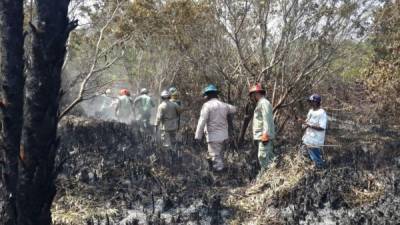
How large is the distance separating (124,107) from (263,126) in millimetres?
6786

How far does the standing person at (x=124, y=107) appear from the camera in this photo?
1208 cm

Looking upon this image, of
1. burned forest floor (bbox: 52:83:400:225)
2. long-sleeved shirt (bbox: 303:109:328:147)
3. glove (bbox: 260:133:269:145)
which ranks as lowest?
burned forest floor (bbox: 52:83:400:225)

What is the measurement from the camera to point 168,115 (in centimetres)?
879

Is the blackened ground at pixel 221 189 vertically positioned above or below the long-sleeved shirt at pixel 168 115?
below

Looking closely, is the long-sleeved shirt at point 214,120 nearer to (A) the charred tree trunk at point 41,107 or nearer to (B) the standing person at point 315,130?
(B) the standing person at point 315,130

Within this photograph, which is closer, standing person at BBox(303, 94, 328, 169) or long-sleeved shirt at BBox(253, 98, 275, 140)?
long-sleeved shirt at BBox(253, 98, 275, 140)

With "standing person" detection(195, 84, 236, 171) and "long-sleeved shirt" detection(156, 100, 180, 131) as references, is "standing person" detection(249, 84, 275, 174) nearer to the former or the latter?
"standing person" detection(195, 84, 236, 171)

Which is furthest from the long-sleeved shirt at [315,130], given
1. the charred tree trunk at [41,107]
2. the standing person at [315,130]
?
the charred tree trunk at [41,107]

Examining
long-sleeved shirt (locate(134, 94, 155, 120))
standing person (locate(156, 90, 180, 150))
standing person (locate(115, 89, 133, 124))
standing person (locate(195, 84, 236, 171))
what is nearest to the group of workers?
standing person (locate(195, 84, 236, 171))

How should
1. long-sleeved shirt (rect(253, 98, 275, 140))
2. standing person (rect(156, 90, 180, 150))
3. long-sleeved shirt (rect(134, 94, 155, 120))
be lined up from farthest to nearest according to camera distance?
long-sleeved shirt (rect(134, 94, 155, 120)), standing person (rect(156, 90, 180, 150)), long-sleeved shirt (rect(253, 98, 275, 140))

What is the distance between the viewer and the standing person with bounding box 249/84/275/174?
616 cm

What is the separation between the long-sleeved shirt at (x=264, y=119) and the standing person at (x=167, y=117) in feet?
9.04

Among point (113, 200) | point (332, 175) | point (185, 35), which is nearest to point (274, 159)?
point (332, 175)

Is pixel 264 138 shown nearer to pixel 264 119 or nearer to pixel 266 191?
pixel 264 119
